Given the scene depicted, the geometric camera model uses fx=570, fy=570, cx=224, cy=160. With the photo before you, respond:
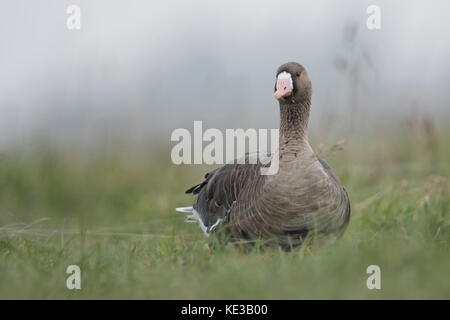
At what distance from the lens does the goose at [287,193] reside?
13.9 ft

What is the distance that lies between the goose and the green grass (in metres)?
0.21

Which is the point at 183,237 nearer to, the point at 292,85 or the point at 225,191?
the point at 225,191


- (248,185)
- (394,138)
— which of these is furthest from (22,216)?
(394,138)

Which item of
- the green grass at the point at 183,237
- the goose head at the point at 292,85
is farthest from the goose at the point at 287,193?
the green grass at the point at 183,237

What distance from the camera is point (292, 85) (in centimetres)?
473

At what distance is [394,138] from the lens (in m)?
7.20

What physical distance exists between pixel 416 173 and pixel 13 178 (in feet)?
16.3

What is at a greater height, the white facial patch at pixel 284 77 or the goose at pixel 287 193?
the white facial patch at pixel 284 77

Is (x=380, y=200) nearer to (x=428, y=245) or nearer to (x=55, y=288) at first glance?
(x=428, y=245)

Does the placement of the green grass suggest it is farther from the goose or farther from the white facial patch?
the white facial patch

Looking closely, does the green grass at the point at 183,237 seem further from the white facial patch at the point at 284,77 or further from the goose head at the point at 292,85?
the white facial patch at the point at 284,77

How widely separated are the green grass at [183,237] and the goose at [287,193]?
21 cm

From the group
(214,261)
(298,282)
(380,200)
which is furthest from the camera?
(380,200)

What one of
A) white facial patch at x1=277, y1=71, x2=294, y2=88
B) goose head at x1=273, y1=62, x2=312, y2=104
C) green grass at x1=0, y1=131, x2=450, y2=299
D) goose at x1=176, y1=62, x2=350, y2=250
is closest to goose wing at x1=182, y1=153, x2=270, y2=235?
goose at x1=176, y1=62, x2=350, y2=250
